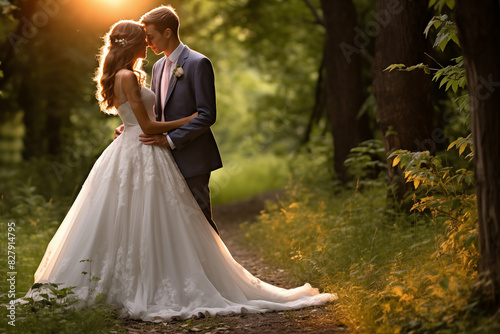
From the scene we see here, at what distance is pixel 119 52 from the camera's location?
537 cm

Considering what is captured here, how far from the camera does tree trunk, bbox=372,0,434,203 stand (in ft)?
23.5

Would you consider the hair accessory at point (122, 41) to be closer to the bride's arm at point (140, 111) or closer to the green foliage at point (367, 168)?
the bride's arm at point (140, 111)

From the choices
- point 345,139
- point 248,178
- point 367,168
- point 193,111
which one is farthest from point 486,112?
point 248,178

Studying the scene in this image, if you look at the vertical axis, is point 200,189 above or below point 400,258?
above

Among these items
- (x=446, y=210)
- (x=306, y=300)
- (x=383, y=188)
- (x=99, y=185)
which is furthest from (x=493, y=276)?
(x=383, y=188)

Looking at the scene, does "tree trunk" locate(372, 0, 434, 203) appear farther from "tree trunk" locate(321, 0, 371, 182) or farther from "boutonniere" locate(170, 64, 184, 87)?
"tree trunk" locate(321, 0, 371, 182)

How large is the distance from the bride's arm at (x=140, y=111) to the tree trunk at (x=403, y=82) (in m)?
2.89

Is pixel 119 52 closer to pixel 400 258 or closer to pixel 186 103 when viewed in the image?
pixel 186 103

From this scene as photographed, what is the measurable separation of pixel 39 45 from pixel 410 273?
8872 millimetres

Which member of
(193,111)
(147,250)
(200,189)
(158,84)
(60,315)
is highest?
(158,84)

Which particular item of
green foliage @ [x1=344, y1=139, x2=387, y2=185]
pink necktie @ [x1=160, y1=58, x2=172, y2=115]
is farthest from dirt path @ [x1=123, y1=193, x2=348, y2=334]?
green foliage @ [x1=344, y1=139, x2=387, y2=185]

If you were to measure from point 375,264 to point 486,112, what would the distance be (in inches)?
86.7

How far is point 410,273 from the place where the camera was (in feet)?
15.2

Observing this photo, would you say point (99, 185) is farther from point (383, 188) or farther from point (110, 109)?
point (383, 188)
